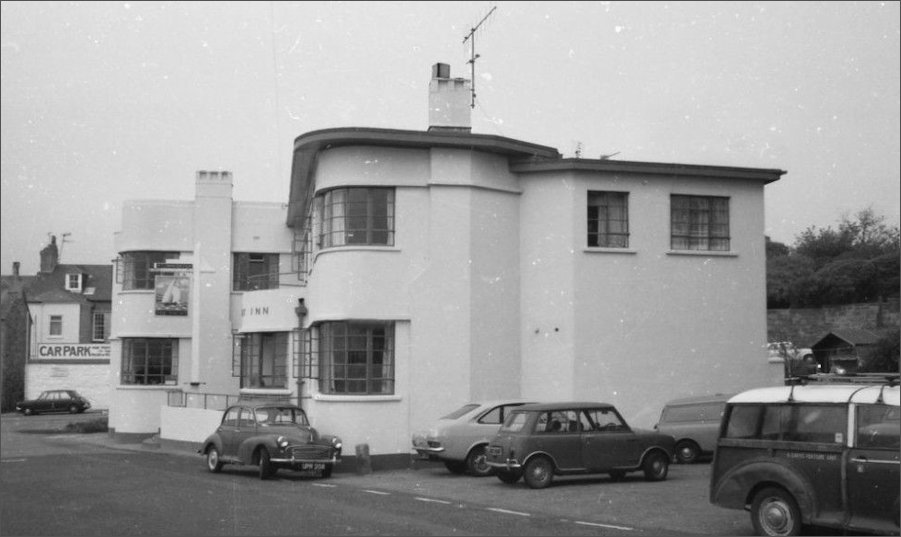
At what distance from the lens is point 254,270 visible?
38906mm

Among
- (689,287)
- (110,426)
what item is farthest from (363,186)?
(110,426)

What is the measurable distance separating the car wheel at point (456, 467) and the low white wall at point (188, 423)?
956 centimetres

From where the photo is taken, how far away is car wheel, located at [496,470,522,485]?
19344 mm

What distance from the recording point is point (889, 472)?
11703 mm

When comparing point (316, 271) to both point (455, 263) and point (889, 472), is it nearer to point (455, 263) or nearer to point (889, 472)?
point (455, 263)

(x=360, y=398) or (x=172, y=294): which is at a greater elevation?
(x=172, y=294)

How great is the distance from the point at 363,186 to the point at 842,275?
1346 cm

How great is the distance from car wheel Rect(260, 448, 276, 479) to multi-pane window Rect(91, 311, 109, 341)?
175 feet

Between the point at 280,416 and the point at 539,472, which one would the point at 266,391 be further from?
the point at 539,472

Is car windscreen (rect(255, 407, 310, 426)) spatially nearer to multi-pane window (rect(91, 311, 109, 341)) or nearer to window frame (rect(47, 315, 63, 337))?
window frame (rect(47, 315, 63, 337))

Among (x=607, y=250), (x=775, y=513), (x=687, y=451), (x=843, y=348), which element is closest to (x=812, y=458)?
(x=775, y=513)

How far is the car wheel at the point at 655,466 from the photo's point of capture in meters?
20.1

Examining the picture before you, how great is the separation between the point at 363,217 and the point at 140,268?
53.3 feet

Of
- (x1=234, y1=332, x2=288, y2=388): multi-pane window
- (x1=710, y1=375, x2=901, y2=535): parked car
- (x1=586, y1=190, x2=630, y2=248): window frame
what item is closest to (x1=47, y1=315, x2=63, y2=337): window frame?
(x1=234, y1=332, x2=288, y2=388): multi-pane window
